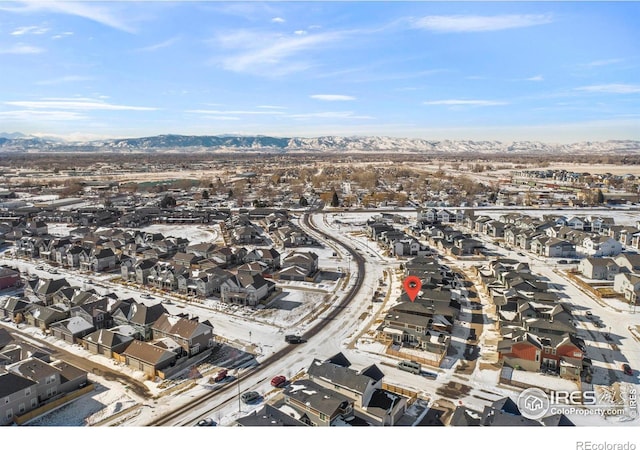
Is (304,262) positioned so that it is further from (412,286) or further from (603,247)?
(603,247)

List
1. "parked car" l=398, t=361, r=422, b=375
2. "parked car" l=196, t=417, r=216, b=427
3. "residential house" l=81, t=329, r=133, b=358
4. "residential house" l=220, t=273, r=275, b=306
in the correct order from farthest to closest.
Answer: "residential house" l=220, t=273, r=275, b=306 < "residential house" l=81, t=329, r=133, b=358 < "parked car" l=398, t=361, r=422, b=375 < "parked car" l=196, t=417, r=216, b=427

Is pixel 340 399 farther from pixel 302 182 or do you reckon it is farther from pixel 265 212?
pixel 302 182

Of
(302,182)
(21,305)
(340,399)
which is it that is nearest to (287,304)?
(340,399)

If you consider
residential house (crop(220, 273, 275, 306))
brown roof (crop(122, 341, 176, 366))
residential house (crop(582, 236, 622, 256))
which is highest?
residential house (crop(582, 236, 622, 256))

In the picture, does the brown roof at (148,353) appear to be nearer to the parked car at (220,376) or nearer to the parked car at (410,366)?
the parked car at (220,376)

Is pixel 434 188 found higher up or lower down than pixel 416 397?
higher up

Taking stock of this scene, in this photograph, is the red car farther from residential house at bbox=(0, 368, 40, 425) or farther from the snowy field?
residential house at bbox=(0, 368, 40, 425)

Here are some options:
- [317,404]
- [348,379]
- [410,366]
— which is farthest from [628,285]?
[317,404]

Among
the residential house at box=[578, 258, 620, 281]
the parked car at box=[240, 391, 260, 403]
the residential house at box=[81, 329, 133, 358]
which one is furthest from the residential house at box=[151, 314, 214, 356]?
the residential house at box=[578, 258, 620, 281]
